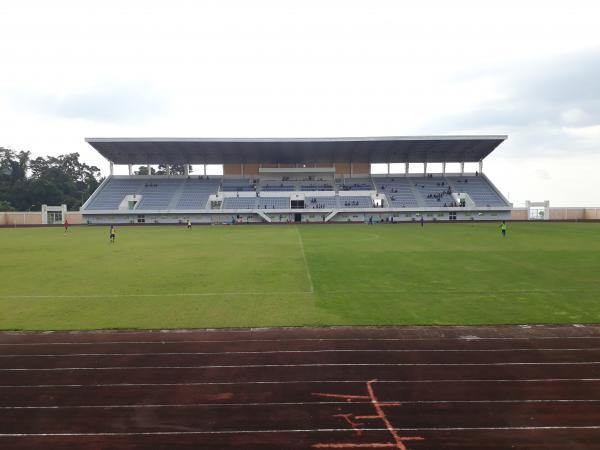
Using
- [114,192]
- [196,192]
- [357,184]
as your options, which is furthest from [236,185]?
[357,184]

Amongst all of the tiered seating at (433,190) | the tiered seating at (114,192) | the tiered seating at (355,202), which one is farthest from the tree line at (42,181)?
the tiered seating at (433,190)

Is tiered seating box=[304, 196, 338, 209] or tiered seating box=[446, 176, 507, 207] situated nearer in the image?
tiered seating box=[446, 176, 507, 207]

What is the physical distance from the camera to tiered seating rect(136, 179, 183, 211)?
57156 mm

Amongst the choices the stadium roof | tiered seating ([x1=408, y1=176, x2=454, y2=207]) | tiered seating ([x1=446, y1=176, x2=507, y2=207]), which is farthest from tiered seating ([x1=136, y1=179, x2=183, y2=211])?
tiered seating ([x1=446, y1=176, x2=507, y2=207])

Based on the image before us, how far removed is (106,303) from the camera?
12375mm

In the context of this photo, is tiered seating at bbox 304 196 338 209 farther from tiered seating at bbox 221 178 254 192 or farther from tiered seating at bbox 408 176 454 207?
tiered seating at bbox 408 176 454 207

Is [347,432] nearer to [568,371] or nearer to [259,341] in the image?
[259,341]

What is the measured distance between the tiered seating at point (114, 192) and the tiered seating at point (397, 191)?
4053 centimetres

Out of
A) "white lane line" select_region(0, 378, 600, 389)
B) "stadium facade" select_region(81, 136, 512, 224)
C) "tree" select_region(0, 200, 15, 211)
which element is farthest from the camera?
"tree" select_region(0, 200, 15, 211)

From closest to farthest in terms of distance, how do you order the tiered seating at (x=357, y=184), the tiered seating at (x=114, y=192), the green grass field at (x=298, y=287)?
the green grass field at (x=298, y=287), the tiered seating at (x=114, y=192), the tiered seating at (x=357, y=184)

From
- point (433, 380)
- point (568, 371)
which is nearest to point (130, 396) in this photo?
point (433, 380)

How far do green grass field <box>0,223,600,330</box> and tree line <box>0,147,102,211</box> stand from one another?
5360cm

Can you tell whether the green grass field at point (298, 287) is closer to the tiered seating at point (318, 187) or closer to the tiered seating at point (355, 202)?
the tiered seating at point (355, 202)

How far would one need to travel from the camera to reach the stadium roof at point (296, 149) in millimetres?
53594
